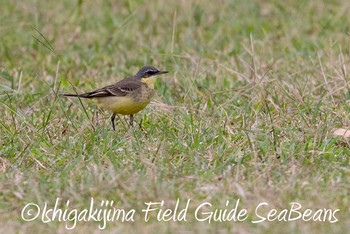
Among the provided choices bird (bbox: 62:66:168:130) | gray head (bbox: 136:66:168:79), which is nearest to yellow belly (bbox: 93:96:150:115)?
bird (bbox: 62:66:168:130)

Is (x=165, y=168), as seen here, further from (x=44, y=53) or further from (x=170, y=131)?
(x=44, y=53)

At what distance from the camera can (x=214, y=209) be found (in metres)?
5.48

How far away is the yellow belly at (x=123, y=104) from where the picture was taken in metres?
7.56

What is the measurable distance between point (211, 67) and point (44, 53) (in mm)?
2537

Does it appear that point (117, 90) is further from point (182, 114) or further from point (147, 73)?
point (182, 114)

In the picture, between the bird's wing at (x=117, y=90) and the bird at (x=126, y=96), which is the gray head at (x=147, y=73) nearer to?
the bird at (x=126, y=96)

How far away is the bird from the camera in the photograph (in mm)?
7559

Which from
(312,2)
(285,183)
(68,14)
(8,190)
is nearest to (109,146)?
(8,190)

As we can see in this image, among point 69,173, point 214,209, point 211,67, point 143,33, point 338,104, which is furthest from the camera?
point 143,33

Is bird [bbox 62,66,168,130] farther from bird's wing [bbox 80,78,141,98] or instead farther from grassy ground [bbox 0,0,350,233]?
grassy ground [bbox 0,0,350,233]

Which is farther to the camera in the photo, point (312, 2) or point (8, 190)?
point (312, 2)

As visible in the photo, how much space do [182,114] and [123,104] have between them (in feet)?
2.05

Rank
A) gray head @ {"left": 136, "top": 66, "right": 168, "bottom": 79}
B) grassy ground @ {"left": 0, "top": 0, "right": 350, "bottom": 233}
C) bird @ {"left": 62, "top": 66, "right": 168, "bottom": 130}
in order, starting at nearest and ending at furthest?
grassy ground @ {"left": 0, "top": 0, "right": 350, "bottom": 233} → bird @ {"left": 62, "top": 66, "right": 168, "bottom": 130} → gray head @ {"left": 136, "top": 66, "right": 168, "bottom": 79}

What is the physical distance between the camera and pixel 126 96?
25.0 feet
